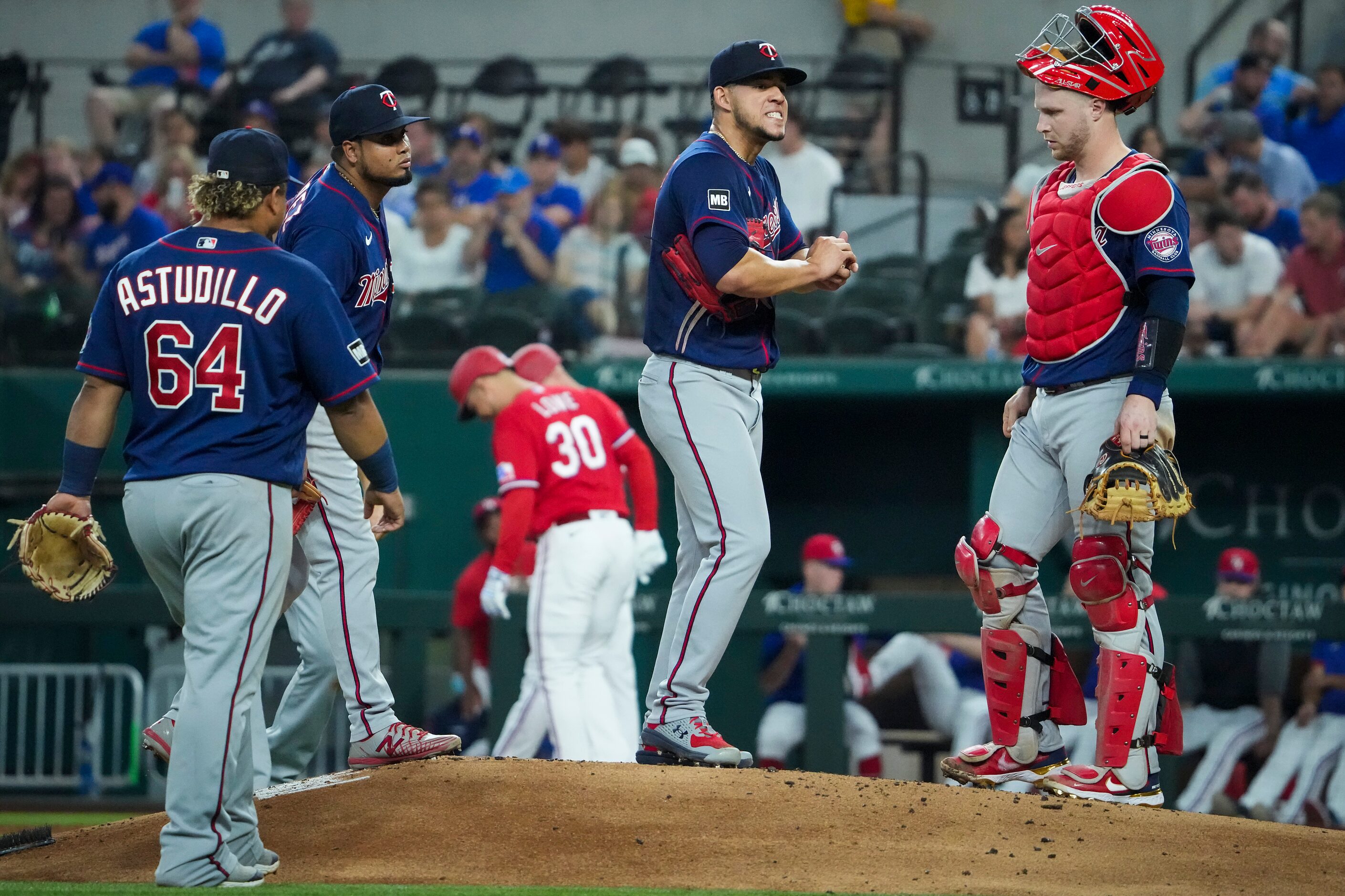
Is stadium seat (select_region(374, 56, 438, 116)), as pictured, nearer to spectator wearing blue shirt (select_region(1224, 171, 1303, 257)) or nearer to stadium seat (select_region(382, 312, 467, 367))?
stadium seat (select_region(382, 312, 467, 367))

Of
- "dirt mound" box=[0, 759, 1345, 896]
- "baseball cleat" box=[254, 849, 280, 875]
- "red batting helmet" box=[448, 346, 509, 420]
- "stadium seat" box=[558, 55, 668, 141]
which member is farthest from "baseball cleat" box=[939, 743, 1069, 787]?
"stadium seat" box=[558, 55, 668, 141]

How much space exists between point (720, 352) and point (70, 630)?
567 cm

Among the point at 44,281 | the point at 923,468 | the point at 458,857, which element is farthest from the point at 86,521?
the point at 44,281

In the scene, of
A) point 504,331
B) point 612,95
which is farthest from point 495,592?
point 612,95

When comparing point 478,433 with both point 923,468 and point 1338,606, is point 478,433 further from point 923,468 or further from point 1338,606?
point 1338,606

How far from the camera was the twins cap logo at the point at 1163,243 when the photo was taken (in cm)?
423

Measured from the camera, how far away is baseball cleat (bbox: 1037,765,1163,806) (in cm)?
442

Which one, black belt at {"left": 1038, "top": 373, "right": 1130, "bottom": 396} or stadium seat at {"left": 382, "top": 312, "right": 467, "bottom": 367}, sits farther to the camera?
stadium seat at {"left": 382, "top": 312, "right": 467, "bottom": 367}

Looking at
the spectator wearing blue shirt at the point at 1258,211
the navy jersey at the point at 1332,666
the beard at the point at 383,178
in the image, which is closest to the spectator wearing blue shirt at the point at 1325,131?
the spectator wearing blue shirt at the point at 1258,211

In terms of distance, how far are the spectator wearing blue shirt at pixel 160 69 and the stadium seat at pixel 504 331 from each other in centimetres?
387

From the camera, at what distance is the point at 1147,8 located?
14.0m

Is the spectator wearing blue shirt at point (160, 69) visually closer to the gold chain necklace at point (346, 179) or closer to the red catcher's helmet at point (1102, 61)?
the gold chain necklace at point (346, 179)

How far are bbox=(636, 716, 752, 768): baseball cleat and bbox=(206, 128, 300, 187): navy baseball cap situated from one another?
1846 millimetres

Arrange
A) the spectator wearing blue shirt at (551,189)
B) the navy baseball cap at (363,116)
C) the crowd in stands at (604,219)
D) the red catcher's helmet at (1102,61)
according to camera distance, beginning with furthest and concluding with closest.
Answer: the spectator wearing blue shirt at (551,189), the crowd in stands at (604,219), the navy baseball cap at (363,116), the red catcher's helmet at (1102,61)
